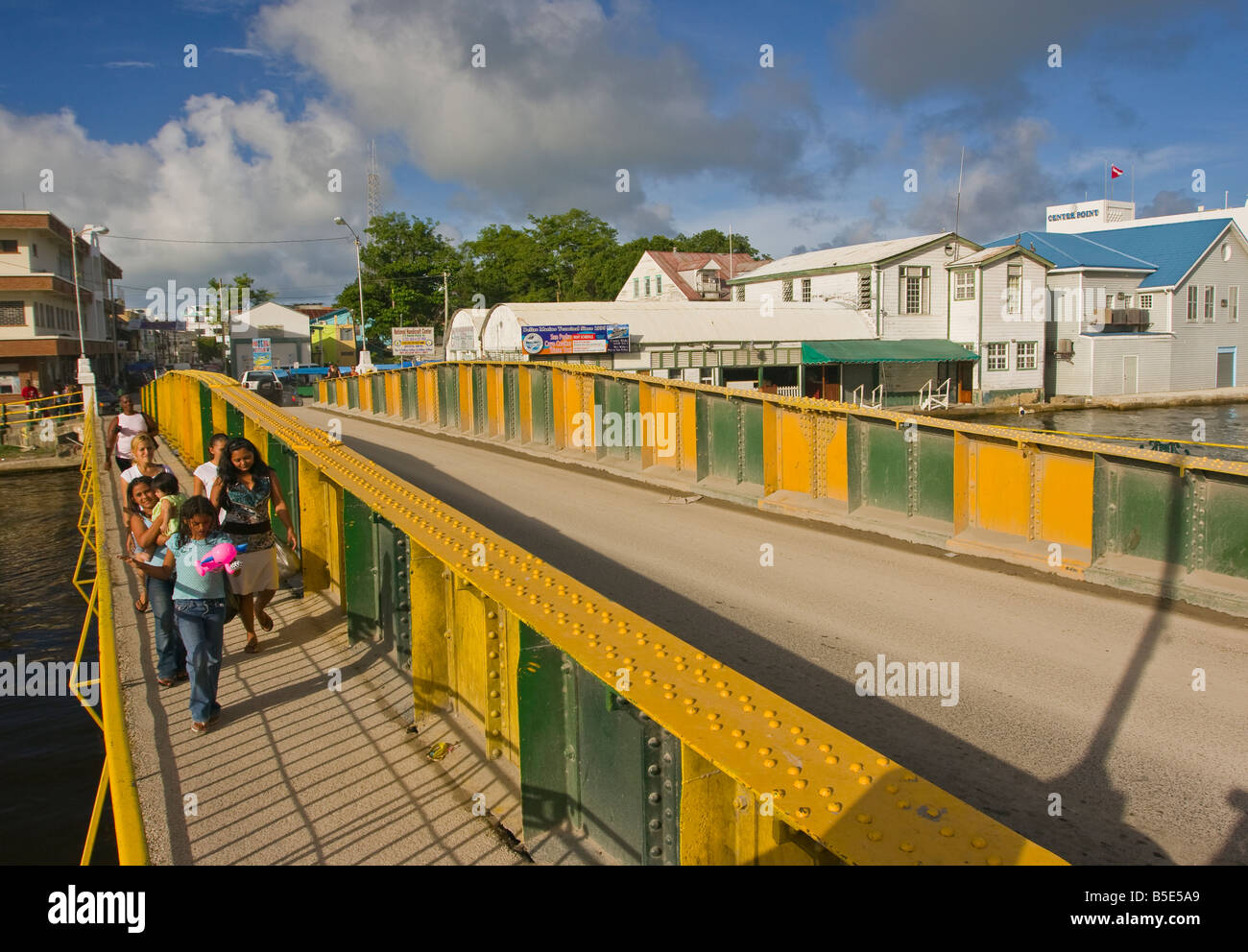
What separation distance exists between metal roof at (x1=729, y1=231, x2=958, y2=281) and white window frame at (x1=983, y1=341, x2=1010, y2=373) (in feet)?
19.3

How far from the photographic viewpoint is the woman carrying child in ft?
25.2

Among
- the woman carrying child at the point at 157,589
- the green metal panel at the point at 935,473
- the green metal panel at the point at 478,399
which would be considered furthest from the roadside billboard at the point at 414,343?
the woman carrying child at the point at 157,589

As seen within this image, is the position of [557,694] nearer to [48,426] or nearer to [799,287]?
[48,426]

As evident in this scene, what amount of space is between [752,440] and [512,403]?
328 inches

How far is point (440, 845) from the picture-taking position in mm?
5141

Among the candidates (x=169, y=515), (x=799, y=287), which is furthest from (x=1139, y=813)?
(x=799, y=287)

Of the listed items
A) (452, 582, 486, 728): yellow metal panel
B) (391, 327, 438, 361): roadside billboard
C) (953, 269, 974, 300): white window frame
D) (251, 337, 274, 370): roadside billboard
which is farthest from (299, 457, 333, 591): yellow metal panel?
(251, 337, 274, 370): roadside billboard

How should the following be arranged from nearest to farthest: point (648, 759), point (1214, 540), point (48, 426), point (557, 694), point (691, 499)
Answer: point (648, 759) < point (557, 694) < point (1214, 540) < point (691, 499) < point (48, 426)

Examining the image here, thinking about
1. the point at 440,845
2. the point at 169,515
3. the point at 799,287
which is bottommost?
the point at 440,845

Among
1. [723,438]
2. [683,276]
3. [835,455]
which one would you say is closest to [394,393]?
[723,438]

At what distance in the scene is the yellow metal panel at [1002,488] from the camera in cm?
1055

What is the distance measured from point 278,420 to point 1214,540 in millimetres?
10939

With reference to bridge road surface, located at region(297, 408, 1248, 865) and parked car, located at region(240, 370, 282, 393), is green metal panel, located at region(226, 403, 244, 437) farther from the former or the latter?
parked car, located at region(240, 370, 282, 393)

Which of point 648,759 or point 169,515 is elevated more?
point 169,515
